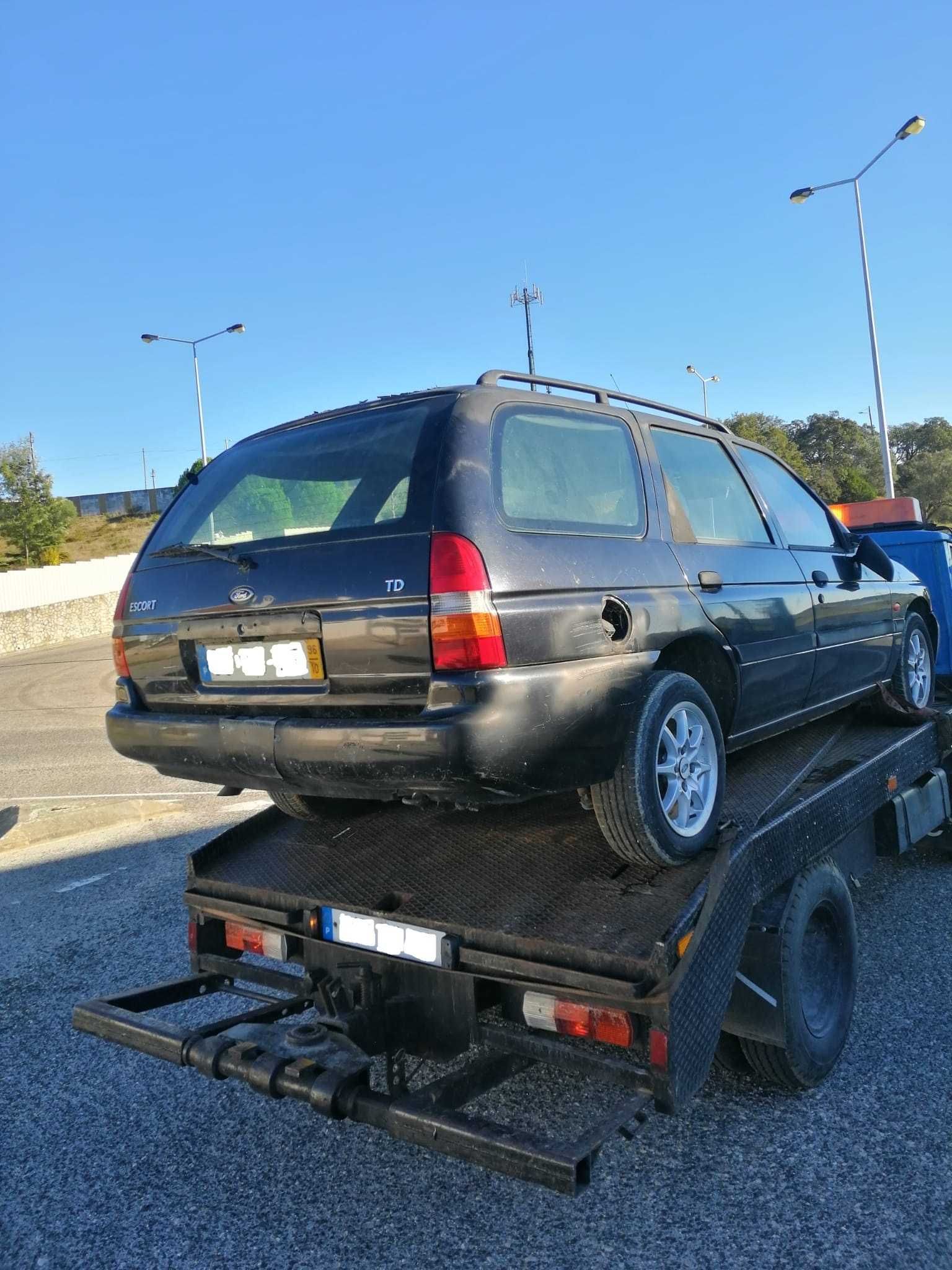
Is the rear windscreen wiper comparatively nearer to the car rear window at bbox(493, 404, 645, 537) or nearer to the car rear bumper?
the car rear bumper

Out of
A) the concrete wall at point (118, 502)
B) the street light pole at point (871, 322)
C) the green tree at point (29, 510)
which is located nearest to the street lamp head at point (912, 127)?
the street light pole at point (871, 322)

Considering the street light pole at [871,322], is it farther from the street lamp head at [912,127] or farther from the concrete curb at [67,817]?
the concrete curb at [67,817]

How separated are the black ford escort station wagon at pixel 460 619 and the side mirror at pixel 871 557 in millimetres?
1244

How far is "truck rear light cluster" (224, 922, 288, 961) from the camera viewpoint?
3264 millimetres

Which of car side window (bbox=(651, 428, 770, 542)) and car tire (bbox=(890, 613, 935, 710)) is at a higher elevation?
car side window (bbox=(651, 428, 770, 542))

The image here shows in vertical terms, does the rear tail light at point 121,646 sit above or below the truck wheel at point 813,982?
above

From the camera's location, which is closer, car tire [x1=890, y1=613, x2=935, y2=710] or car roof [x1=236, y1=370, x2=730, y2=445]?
car roof [x1=236, y1=370, x2=730, y2=445]

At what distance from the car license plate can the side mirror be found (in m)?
3.08

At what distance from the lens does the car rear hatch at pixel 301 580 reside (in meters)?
2.75

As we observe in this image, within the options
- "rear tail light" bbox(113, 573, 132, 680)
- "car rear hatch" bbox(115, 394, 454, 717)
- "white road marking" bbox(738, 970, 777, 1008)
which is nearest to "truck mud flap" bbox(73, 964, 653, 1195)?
"white road marking" bbox(738, 970, 777, 1008)

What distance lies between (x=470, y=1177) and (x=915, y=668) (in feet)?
12.5

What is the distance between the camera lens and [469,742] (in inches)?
102

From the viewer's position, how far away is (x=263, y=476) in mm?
3367

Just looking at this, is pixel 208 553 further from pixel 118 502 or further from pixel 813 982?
pixel 118 502
